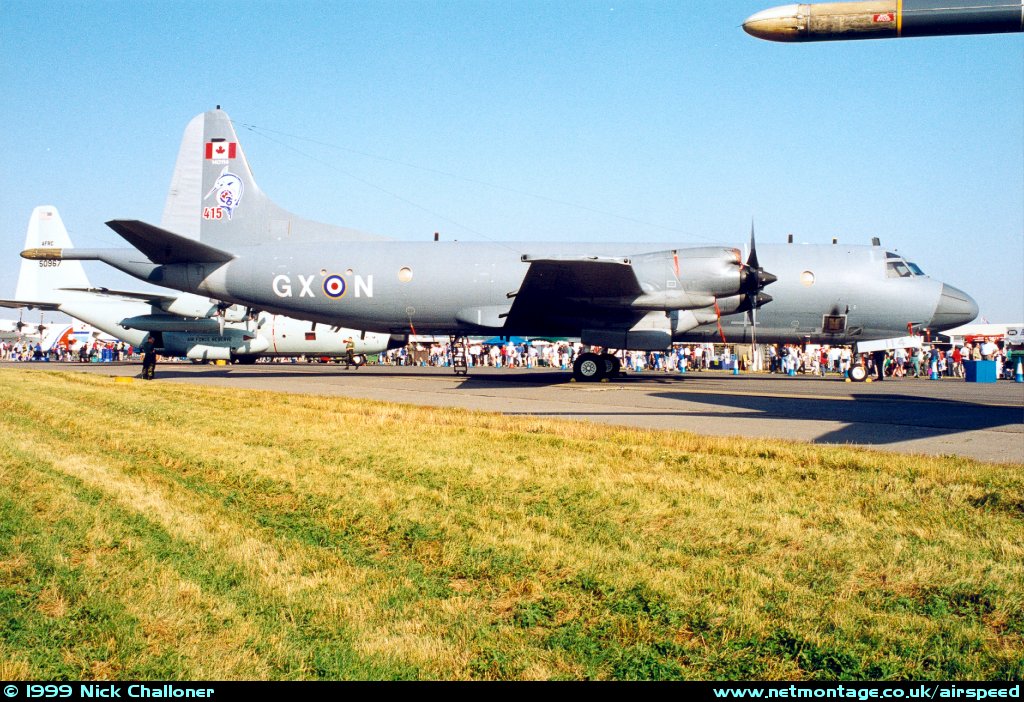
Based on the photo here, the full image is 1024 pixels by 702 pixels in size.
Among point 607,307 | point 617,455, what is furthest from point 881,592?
point 607,307

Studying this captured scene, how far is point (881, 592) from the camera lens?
398cm

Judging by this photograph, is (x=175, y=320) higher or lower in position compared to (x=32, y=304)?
lower

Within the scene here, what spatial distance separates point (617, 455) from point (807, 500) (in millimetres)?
2432

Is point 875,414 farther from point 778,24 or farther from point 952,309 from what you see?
point 952,309

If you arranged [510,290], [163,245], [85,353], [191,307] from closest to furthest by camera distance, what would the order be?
[163,245]
[510,290]
[191,307]
[85,353]

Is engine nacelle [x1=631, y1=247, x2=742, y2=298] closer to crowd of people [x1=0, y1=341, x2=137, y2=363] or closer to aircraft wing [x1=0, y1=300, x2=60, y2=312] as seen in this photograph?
aircraft wing [x1=0, y1=300, x2=60, y2=312]

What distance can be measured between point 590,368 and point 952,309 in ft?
39.1

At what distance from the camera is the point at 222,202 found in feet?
84.5

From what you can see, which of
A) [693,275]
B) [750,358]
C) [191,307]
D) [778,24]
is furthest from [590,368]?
[750,358]

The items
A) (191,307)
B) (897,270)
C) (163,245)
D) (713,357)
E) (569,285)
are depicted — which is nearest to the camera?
(569,285)

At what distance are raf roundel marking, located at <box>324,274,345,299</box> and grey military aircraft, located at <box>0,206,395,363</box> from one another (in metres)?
5.25

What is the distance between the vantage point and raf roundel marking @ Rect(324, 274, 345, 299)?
24.1m

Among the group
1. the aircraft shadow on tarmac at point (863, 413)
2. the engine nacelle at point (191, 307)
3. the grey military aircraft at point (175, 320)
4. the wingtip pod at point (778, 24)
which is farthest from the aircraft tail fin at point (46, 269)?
the wingtip pod at point (778, 24)

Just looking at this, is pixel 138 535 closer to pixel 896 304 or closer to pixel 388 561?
pixel 388 561
